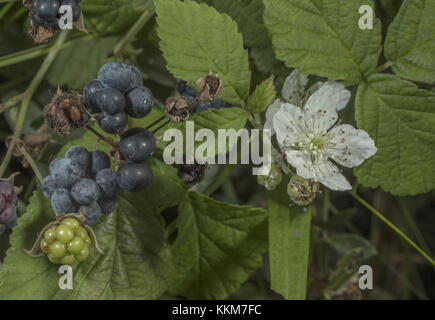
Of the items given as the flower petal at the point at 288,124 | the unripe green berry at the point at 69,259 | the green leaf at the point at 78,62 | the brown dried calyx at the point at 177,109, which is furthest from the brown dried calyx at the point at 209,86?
the green leaf at the point at 78,62

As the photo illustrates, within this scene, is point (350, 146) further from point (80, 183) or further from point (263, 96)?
point (80, 183)

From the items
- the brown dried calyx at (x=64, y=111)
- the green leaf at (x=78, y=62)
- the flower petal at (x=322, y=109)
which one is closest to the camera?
the brown dried calyx at (x=64, y=111)

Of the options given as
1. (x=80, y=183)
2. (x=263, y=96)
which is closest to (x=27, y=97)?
(x=80, y=183)

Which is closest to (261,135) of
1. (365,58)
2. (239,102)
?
(239,102)

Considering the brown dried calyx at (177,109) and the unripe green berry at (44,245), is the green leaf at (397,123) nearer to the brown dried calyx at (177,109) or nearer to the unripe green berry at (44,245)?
the brown dried calyx at (177,109)
